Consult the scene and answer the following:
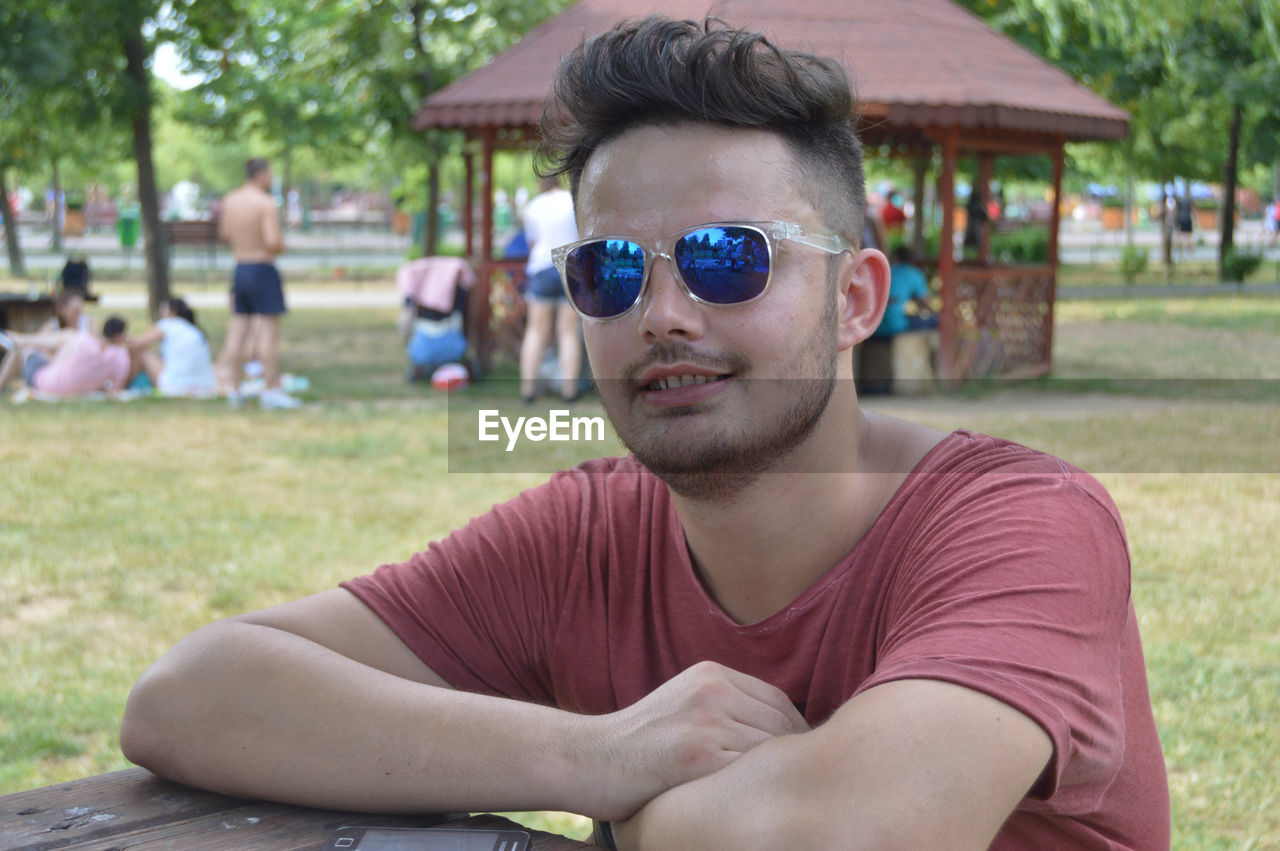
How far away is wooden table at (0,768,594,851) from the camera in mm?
1761

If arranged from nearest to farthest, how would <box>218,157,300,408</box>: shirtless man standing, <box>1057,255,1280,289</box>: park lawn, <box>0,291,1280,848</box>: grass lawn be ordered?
<box>0,291,1280,848</box>: grass lawn
<box>218,157,300,408</box>: shirtless man standing
<box>1057,255,1280,289</box>: park lawn

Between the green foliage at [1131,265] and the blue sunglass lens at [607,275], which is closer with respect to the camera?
the blue sunglass lens at [607,275]

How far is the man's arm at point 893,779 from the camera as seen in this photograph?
1488 mm

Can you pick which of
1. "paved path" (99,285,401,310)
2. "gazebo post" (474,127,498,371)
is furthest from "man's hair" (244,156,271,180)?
"paved path" (99,285,401,310)

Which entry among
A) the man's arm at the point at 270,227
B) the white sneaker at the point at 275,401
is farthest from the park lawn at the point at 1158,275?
the white sneaker at the point at 275,401

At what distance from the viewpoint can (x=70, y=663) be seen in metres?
5.43

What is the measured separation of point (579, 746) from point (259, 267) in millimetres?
10762

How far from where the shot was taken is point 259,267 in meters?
11.9

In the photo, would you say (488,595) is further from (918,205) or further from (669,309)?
(918,205)

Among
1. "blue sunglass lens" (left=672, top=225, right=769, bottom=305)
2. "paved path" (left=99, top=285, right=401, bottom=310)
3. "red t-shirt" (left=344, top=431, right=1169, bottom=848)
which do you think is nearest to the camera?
"red t-shirt" (left=344, top=431, right=1169, bottom=848)

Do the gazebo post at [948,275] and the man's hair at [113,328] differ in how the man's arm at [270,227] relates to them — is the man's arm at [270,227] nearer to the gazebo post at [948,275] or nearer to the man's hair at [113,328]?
the man's hair at [113,328]

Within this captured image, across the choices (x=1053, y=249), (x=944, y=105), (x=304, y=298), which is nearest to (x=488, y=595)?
(x=944, y=105)

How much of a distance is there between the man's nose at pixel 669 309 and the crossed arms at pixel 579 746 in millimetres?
524

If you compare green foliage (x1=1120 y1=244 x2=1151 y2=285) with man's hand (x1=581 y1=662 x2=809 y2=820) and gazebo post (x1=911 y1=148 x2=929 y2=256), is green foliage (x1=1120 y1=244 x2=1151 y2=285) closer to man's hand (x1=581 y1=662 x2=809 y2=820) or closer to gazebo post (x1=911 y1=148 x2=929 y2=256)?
gazebo post (x1=911 y1=148 x2=929 y2=256)
